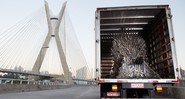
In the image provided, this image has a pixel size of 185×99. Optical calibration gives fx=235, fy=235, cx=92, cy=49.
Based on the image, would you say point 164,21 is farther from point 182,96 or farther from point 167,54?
point 182,96

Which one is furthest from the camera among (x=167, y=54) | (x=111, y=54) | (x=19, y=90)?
(x=19, y=90)

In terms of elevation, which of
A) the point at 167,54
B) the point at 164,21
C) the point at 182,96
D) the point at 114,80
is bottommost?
the point at 182,96

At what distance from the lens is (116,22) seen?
34.6 feet

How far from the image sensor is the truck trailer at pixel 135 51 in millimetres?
8008

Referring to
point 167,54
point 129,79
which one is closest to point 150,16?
point 167,54

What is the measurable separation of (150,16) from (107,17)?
1926 millimetres

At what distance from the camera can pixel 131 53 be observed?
9719 millimetres

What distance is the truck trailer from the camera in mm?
8008

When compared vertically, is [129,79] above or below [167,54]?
below

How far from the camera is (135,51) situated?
9.86 metres

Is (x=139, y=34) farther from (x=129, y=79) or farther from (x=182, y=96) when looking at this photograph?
(x=129, y=79)

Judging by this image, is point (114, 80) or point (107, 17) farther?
point (107, 17)

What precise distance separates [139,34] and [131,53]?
228 cm

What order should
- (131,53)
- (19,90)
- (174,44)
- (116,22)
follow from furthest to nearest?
(19,90)
(116,22)
(131,53)
(174,44)
